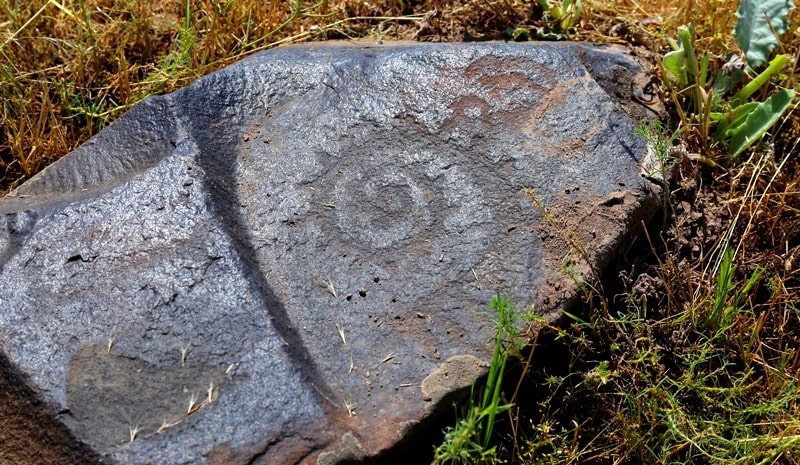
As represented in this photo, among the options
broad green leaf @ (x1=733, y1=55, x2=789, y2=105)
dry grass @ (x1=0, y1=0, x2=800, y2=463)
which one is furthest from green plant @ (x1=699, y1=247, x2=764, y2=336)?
broad green leaf @ (x1=733, y1=55, x2=789, y2=105)

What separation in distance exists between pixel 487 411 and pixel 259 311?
0.54 metres

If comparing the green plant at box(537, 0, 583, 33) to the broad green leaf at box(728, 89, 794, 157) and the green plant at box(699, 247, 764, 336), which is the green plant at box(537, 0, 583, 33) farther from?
the green plant at box(699, 247, 764, 336)

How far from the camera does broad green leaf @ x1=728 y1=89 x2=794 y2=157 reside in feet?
7.46

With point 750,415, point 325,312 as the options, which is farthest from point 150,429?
point 750,415

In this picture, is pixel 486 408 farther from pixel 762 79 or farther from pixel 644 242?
pixel 762 79

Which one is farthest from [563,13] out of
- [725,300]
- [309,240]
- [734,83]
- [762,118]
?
[309,240]

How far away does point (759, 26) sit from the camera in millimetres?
2434

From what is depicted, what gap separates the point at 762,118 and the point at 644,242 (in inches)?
20.2

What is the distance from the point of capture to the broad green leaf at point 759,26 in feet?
7.95

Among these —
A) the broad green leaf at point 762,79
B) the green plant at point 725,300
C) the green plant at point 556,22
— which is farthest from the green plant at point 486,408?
the green plant at point 556,22

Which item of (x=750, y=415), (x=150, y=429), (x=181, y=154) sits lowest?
(x=750, y=415)

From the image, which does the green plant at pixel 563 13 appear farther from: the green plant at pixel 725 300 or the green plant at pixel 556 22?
the green plant at pixel 725 300

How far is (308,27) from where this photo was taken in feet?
9.35

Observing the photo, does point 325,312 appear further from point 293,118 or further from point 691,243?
point 691,243
